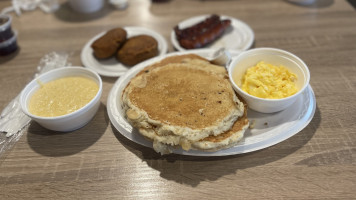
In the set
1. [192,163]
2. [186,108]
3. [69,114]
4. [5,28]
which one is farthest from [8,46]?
[192,163]

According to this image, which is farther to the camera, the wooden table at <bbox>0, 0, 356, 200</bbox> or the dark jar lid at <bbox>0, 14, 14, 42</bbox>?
the dark jar lid at <bbox>0, 14, 14, 42</bbox>

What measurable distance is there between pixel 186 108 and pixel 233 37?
4.08 ft

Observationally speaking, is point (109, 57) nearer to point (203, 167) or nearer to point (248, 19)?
point (203, 167)

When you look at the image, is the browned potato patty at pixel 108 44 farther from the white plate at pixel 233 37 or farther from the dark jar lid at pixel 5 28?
the dark jar lid at pixel 5 28

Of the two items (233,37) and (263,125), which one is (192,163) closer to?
(263,125)

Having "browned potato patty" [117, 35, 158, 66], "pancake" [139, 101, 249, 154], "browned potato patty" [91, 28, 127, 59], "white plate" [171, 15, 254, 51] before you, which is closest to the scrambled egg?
"pancake" [139, 101, 249, 154]

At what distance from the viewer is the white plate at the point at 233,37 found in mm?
2295

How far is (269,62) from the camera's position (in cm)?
178

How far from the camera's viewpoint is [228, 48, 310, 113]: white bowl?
4.95 ft

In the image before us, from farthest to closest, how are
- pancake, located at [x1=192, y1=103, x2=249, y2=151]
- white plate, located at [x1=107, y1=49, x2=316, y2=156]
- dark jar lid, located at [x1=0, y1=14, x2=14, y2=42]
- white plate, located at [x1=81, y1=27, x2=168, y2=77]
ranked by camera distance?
dark jar lid, located at [x1=0, y1=14, x2=14, y2=42]
white plate, located at [x1=81, y1=27, x2=168, y2=77]
white plate, located at [x1=107, y1=49, x2=316, y2=156]
pancake, located at [x1=192, y1=103, x2=249, y2=151]

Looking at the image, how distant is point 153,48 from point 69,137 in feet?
3.05

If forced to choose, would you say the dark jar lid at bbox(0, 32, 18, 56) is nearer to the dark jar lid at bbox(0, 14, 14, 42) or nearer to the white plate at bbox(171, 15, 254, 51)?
the dark jar lid at bbox(0, 14, 14, 42)

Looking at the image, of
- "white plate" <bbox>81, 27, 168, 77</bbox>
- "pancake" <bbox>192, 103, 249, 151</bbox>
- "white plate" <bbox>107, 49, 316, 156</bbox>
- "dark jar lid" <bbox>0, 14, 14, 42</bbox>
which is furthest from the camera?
"dark jar lid" <bbox>0, 14, 14, 42</bbox>

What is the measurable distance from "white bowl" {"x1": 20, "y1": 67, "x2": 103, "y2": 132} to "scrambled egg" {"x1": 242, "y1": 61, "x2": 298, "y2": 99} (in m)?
0.91
